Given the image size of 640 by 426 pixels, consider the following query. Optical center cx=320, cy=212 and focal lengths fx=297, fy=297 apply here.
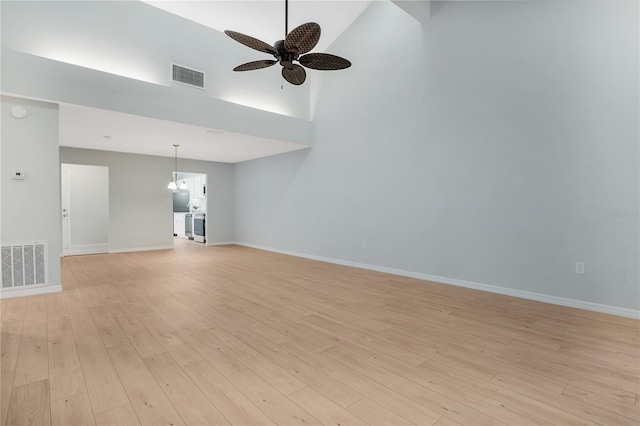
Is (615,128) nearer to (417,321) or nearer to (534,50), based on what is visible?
(534,50)

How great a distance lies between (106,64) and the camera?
438 cm

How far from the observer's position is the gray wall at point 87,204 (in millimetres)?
7793

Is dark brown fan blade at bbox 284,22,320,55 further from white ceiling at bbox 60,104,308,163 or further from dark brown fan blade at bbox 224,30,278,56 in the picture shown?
white ceiling at bbox 60,104,308,163

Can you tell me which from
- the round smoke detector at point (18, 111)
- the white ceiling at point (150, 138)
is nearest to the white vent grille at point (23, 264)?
the round smoke detector at point (18, 111)

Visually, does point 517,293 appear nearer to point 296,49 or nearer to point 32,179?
point 296,49

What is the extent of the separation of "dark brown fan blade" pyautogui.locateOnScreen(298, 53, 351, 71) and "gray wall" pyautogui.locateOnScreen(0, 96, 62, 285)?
11.0ft

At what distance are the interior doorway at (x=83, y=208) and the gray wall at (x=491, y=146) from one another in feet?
20.9

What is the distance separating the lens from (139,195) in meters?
7.53

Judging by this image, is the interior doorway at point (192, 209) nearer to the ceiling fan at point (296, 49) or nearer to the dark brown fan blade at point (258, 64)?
the dark brown fan blade at point (258, 64)

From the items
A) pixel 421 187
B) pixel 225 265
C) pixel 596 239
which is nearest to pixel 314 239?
pixel 225 265

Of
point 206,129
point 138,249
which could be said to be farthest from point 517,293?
point 138,249

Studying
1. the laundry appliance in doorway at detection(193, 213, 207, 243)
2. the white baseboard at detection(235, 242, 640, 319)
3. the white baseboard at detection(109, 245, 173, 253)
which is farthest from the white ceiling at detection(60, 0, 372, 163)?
the white baseboard at detection(235, 242, 640, 319)

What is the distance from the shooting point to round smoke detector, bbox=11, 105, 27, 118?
3541 millimetres

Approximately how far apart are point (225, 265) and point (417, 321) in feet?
12.9
